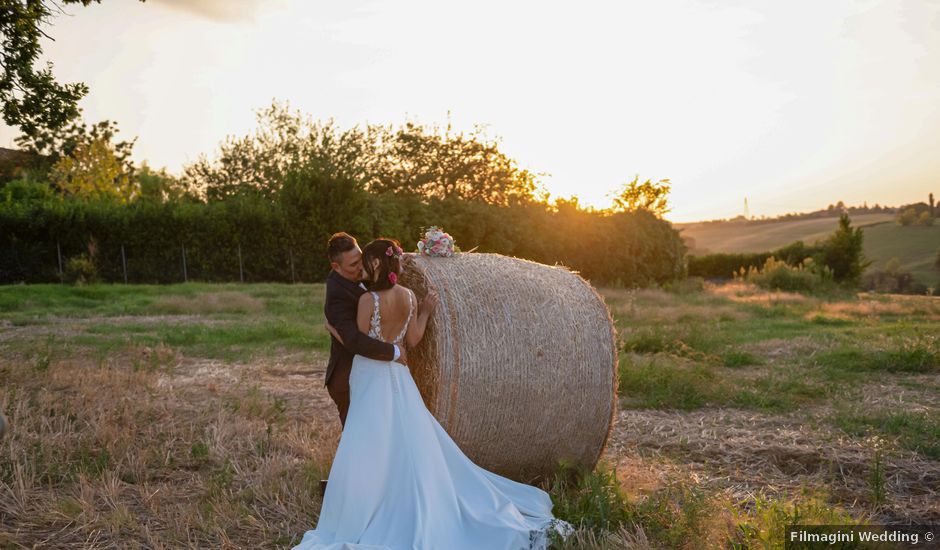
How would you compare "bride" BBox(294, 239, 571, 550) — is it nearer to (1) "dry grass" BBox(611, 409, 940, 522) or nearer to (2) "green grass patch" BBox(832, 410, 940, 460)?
(1) "dry grass" BBox(611, 409, 940, 522)

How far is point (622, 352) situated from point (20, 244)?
21.4 metres

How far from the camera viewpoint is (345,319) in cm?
534

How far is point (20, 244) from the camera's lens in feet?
83.1

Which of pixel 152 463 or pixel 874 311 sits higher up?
pixel 152 463

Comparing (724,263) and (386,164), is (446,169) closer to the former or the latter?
(386,164)

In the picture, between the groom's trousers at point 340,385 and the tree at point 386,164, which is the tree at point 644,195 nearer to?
the tree at point 386,164

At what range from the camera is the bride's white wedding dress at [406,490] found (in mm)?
4832

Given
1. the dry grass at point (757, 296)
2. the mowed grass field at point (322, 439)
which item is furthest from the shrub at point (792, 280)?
the mowed grass field at point (322, 439)

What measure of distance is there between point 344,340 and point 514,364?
3.97ft

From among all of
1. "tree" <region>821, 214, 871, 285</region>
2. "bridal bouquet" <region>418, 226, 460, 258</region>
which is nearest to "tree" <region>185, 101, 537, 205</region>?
"tree" <region>821, 214, 871, 285</region>

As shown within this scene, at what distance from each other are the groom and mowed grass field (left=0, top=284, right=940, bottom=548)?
33.4 inches

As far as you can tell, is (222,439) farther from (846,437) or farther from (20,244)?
(20,244)

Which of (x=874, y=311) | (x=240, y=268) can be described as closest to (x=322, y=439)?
(x=874, y=311)

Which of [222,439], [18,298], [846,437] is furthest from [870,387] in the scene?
[18,298]
